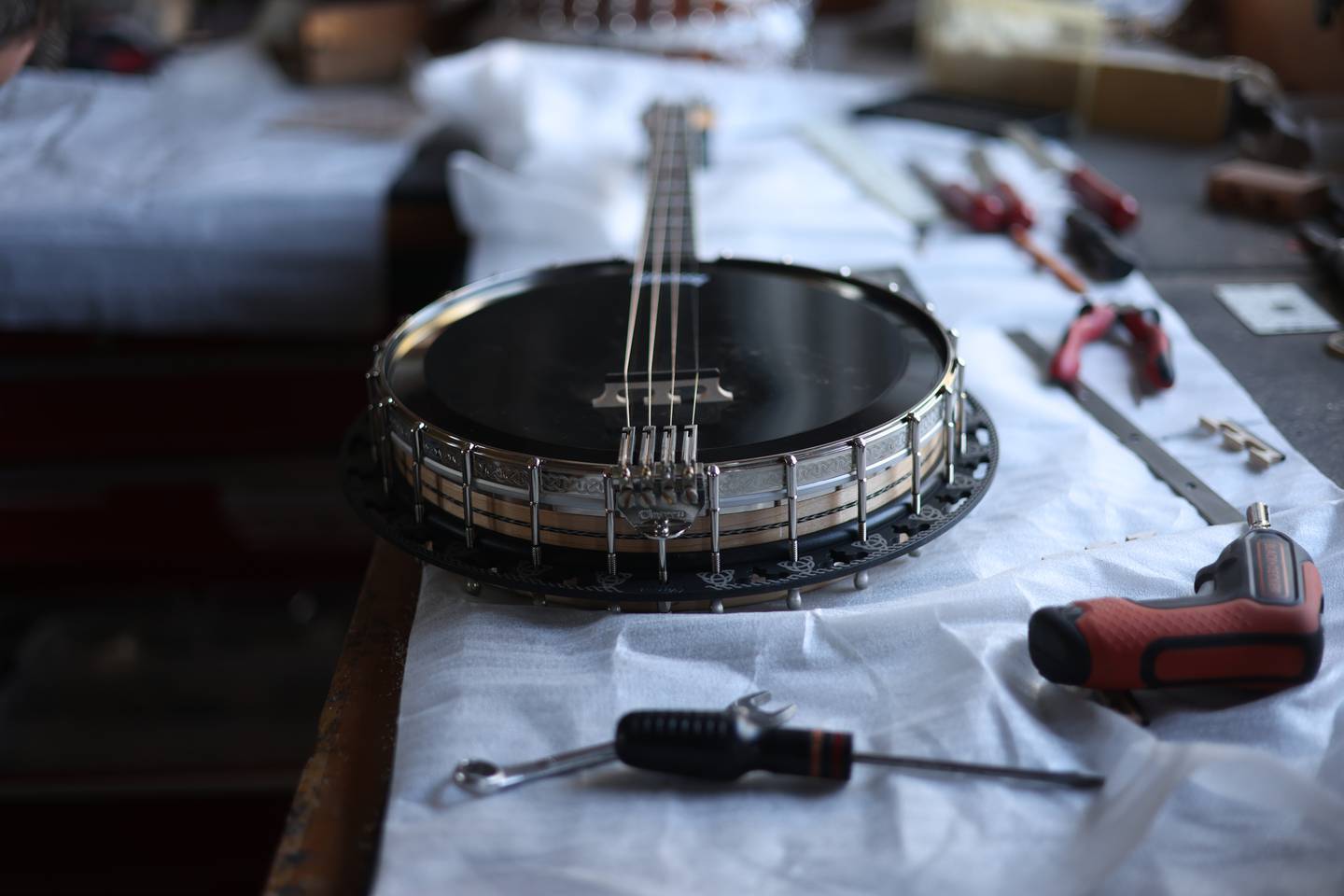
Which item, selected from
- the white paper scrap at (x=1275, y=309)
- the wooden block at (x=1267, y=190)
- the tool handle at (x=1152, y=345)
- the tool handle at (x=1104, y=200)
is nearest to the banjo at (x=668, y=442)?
the tool handle at (x=1152, y=345)

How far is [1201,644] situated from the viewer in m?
0.57

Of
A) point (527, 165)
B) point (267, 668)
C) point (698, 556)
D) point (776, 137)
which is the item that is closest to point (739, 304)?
point (698, 556)

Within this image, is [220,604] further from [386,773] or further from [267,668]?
[386,773]

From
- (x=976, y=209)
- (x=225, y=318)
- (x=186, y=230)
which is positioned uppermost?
(x=976, y=209)

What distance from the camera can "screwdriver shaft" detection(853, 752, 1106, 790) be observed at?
55 centimetres

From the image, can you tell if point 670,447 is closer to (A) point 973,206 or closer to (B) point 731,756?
(B) point 731,756

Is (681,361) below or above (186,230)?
above

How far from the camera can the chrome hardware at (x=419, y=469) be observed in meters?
0.70

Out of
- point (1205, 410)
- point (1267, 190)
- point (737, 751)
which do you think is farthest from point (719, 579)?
point (1267, 190)

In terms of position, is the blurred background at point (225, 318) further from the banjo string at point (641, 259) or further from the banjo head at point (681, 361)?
the banjo head at point (681, 361)

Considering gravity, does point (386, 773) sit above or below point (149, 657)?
above

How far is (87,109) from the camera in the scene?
173 centimetres

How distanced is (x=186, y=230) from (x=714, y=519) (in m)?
1.09

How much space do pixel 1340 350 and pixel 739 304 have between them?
1.73 ft
